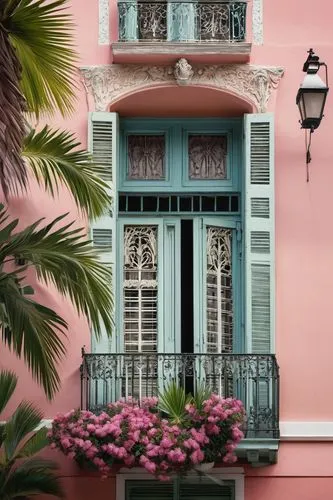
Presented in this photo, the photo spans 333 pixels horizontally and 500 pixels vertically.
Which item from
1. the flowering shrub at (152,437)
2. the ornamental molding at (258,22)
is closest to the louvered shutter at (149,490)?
the flowering shrub at (152,437)

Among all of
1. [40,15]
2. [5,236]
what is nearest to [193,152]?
[5,236]

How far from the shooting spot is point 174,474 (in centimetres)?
1486

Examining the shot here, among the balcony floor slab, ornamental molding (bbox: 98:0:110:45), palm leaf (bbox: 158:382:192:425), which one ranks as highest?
ornamental molding (bbox: 98:0:110:45)

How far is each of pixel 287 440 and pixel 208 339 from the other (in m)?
1.44

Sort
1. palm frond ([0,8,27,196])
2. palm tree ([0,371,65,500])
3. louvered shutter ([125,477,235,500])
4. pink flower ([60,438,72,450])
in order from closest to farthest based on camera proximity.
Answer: palm frond ([0,8,27,196]) < pink flower ([60,438,72,450]) < palm tree ([0,371,65,500]) < louvered shutter ([125,477,235,500])

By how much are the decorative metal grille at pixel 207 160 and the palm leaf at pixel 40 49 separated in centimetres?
261

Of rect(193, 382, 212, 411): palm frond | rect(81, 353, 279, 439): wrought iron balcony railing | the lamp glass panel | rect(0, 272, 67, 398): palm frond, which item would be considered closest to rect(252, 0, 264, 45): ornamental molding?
the lamp glass panel

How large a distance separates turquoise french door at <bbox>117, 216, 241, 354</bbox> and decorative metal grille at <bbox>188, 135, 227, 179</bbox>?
0.51 metres

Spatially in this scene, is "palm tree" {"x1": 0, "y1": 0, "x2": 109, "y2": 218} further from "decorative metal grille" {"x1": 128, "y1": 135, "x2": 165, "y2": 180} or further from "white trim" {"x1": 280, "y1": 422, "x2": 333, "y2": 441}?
"white trim" {"x1": 280, "y1": 422, "x2": 333, "y2": 441}

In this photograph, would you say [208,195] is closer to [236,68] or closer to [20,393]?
[236,68]

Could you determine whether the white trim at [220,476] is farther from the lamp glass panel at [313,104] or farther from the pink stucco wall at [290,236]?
the lamp glass panel at [313,104]

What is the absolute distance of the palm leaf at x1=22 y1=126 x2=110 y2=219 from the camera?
14344 millimetres

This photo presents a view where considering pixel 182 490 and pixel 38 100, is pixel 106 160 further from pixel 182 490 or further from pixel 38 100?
pixel 182 490

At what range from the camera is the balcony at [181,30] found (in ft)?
51.6
